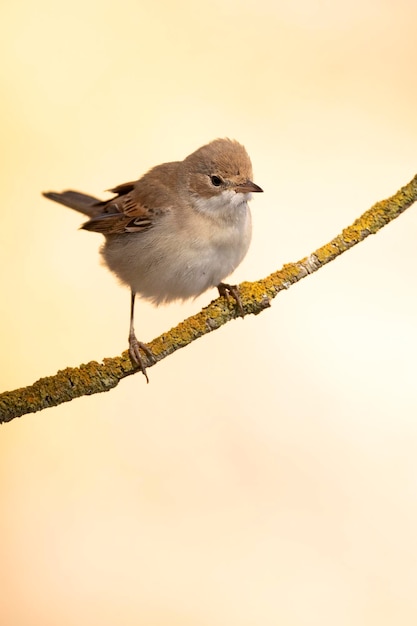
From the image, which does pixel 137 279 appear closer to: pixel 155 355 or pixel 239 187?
pixel 239 187

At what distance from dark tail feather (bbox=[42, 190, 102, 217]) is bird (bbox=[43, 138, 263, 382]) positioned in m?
0.18

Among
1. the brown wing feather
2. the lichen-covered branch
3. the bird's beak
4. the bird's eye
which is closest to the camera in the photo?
the lichen-covered branch

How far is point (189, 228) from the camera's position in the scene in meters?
1.92

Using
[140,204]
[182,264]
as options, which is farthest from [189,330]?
[140,204]

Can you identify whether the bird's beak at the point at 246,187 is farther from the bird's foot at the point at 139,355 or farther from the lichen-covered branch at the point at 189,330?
the bird's foot at the point at 139,355

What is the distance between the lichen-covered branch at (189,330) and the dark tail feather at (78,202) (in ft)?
2.98

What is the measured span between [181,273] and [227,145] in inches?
12.6

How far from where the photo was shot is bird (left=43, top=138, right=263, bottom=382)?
71.9 inches

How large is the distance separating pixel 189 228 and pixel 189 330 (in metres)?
0.58

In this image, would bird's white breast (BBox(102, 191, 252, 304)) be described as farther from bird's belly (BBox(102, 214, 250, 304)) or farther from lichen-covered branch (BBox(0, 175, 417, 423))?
lichen-covered branch (BBox(0, 175, 417, 423))

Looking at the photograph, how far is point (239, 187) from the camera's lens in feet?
5.93

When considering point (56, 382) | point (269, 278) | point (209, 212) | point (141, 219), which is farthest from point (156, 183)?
point (56, 382)

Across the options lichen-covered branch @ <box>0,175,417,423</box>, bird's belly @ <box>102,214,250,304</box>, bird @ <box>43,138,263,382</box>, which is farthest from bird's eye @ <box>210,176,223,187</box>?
lichen-covered branch @ <box>0,175,417,423</box>

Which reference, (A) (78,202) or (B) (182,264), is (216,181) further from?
(A) (78,202)
